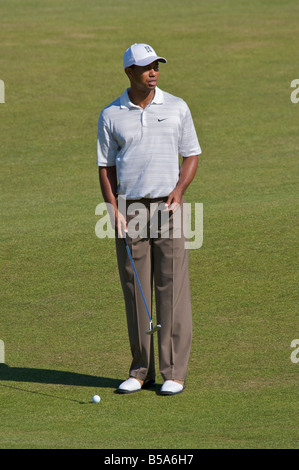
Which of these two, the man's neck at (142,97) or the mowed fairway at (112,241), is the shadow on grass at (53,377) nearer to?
the mowed fairway at (112,241)

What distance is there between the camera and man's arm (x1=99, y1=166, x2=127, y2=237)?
21.7ft

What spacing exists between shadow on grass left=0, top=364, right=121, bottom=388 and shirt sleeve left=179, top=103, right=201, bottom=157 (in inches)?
70.4

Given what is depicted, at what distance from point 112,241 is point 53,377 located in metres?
4.18

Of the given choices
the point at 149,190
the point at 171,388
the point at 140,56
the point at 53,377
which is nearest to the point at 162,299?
the point at 171,388

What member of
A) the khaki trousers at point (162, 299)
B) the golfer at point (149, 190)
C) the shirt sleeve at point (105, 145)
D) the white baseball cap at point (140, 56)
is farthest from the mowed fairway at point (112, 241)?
the white baseball cap at point (140, 56)

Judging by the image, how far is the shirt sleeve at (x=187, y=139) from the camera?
661cm

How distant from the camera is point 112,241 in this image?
11289 millimetres

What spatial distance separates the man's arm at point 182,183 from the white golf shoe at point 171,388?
122cm

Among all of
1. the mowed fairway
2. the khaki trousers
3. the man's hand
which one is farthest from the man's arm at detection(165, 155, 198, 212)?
the mowed fairway

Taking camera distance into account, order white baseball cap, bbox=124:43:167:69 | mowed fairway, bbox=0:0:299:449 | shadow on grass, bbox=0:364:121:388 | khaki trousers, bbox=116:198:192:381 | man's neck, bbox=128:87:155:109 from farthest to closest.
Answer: shadow on grass, bbox=0:364:121:388 → khaki trousers, bbox=116:198:192:381 → man's neck, bbox=128:87:155:109 → white baseball cap, bbox=124:43:167:69 → mowed fairway, bbox=0:0:299:449

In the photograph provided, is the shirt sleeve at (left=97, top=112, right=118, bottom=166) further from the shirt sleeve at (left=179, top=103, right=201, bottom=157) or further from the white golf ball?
the white golf ball

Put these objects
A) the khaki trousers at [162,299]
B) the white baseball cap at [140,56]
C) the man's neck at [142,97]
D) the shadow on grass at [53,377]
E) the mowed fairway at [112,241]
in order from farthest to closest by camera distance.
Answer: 1. the shadow on grass at [53,377]
2. the khaki trousers at [162,299]
3. the man's neck at [142,97]
4. the white baseball cap at [140,56]
5. the mowed fairway at [112,241]
